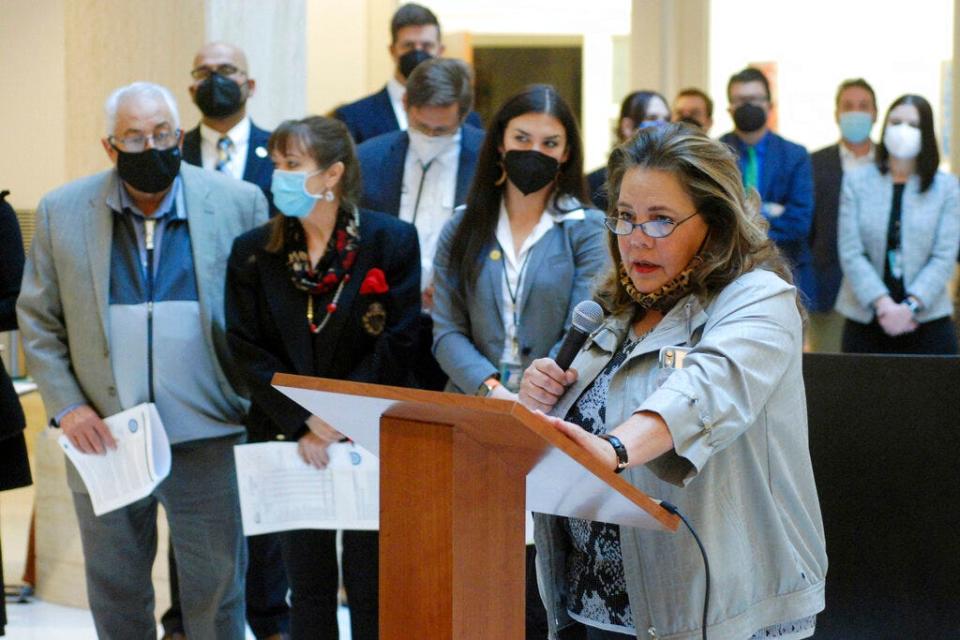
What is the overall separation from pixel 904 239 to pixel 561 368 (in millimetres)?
3709

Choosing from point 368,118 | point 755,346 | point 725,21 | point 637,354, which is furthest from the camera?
point 725,21

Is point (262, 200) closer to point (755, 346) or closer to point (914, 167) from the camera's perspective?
point (755, 346)

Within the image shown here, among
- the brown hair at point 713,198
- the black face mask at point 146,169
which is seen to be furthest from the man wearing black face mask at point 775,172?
the brown hair at point 713,198

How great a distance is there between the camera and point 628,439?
6.81 ft

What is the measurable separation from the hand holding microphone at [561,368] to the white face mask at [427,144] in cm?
208

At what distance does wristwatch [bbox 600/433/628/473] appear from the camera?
2045 millimetres

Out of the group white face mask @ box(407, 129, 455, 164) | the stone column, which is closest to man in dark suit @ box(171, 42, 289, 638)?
white face mask @ box(407, 129, 455, 164)

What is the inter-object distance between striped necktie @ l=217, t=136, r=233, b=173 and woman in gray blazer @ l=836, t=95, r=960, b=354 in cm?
266

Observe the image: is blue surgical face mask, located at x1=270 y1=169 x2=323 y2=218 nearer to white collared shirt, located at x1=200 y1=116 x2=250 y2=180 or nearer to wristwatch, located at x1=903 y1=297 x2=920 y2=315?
white collared shirt, located at x1=200 y1=116 x2=250 y2=180

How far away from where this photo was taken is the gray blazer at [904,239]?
5.70 meters

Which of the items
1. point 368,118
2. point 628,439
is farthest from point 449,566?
point 368,118

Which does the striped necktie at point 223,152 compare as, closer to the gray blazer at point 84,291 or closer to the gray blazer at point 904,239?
the gray blazer at point 84,291

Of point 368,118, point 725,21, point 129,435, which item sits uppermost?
point 725,21

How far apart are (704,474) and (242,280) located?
1853 millimetres
